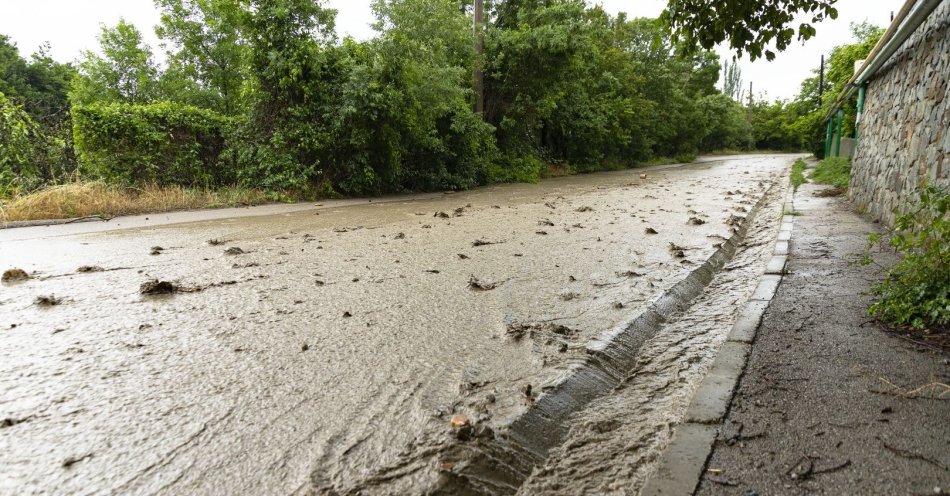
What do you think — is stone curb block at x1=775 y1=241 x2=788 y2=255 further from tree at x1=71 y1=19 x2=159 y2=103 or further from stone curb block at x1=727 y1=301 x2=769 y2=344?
tree at x1=71 y1=19 x2=159 y2=103

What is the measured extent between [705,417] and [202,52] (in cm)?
2786

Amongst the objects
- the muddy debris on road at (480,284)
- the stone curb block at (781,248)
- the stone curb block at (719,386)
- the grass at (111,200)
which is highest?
the grass at (111,200)

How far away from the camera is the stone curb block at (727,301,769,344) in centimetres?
351

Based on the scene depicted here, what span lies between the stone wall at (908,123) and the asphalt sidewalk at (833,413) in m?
2.11

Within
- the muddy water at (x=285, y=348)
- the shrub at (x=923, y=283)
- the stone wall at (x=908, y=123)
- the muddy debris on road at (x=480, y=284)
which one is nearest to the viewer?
the muddy water at (x=285, y=348)

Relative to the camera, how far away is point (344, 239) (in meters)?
7.43

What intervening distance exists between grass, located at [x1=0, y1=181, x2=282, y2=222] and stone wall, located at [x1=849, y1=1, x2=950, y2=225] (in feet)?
38.4

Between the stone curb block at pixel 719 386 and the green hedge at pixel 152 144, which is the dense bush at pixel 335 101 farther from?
the stone curb block at pixel 719 386

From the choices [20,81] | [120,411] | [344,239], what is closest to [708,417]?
[120,411]

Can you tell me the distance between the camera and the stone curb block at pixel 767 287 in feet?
14.6

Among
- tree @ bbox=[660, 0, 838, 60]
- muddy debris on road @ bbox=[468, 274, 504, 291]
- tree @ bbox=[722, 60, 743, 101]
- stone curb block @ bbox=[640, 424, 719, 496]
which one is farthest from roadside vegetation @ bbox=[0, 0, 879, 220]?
tree @ bbox=[722, 60, 743, 101]

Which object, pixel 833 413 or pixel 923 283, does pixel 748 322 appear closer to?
pixel 923 283

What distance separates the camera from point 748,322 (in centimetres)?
380

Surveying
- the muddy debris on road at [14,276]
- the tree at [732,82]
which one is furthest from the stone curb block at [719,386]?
the tree at [732,82]
